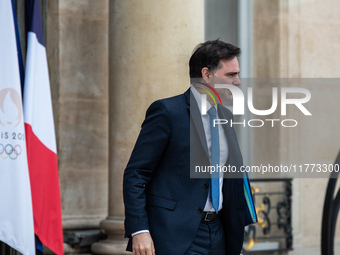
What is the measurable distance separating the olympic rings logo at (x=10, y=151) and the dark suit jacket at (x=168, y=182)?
153 centimetres

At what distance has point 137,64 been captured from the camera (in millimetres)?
5730

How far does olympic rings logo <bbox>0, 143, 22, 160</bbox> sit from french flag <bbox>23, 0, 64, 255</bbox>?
217 mm

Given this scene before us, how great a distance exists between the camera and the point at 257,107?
7.62 meters

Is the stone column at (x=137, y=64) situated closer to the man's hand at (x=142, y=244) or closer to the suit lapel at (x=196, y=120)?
the suit lapel at (x=196, y=120)

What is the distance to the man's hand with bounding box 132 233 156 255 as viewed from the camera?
3.20 meters

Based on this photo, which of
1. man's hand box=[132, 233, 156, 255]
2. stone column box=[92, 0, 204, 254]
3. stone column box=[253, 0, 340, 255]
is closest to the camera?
man's hand box=[132, 233, 156, 255]

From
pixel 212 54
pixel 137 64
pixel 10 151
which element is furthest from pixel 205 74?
pixel 137 64

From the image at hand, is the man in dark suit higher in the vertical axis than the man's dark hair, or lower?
lower

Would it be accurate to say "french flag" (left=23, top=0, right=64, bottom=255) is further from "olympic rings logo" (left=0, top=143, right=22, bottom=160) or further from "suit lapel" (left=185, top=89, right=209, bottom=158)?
"suit lapel" (left=185, top=89, right=209, bottom=158)

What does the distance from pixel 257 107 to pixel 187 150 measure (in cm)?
435

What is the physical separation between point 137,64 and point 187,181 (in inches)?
99.0

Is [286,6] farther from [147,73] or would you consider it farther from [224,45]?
[224,45]

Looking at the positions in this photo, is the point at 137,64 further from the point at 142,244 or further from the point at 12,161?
the point at 142,244

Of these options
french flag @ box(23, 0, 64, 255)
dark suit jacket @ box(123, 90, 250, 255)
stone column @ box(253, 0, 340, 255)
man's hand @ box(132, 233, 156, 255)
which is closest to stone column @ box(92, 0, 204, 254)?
french flag @ box(23, 0, 64, 255)
